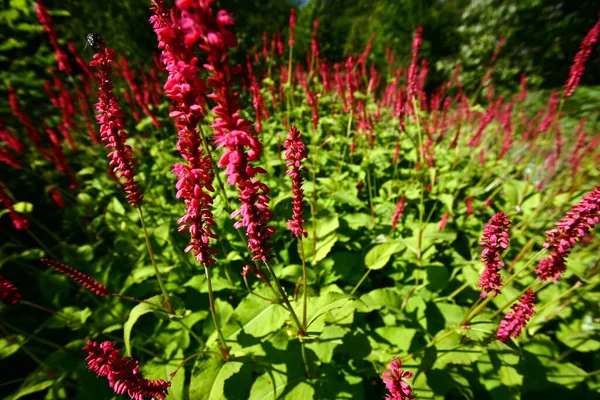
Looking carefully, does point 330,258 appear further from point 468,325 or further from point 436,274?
point 468,325

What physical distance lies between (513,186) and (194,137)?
4133 mm

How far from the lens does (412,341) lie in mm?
2754

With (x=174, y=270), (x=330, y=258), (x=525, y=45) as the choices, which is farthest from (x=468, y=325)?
(x=525, y=45)

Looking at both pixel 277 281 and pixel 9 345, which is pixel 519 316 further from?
pixel 9 345

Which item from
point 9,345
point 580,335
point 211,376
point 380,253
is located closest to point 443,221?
point 380,253

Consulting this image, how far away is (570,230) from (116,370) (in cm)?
244

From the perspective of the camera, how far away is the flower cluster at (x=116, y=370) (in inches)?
47.1

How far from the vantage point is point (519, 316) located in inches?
70.8

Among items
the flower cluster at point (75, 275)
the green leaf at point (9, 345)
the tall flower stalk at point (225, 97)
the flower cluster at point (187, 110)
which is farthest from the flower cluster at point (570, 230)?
the green leaf at point (9, 345)

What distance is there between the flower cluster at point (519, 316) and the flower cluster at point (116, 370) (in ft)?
6.85

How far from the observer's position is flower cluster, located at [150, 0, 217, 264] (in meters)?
0.95

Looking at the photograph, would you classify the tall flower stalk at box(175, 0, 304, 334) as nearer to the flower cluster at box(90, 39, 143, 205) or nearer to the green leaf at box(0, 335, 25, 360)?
the flower cluster at box(90, 39, 143, 205)

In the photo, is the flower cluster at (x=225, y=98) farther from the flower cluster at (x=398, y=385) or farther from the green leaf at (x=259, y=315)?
the green leaf at (x=259, y=315)

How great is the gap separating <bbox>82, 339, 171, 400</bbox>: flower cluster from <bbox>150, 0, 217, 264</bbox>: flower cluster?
21.5 inches
